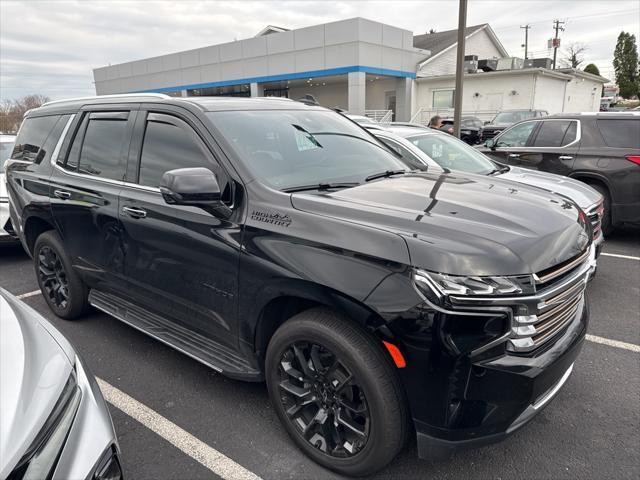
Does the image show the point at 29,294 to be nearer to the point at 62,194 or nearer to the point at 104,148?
the point at 62,194

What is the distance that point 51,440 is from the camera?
5.02 feet

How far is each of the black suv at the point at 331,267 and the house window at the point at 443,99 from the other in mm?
27018

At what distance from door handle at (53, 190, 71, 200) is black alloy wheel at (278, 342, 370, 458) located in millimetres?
2489

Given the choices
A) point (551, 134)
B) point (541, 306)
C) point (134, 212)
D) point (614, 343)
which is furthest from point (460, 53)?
point (541, 306)

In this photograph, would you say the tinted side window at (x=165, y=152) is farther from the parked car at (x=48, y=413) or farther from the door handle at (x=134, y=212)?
the parked car at (x=48, y=413)

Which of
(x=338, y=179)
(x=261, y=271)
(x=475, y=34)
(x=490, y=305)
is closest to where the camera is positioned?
(x=490, y=305)

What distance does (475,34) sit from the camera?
3444 cm

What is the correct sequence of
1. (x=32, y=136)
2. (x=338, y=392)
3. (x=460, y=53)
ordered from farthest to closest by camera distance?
1. (x=460, y=53)
2. (x=32, y=136)
3. (x=338, y=392)

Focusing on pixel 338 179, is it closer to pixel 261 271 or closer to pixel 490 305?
pixel 261 271

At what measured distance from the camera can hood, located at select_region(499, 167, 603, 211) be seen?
15.2ft

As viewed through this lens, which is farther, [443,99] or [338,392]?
[443,99]

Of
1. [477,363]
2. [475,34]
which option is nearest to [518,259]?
[477,363]

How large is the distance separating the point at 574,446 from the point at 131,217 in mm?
3066

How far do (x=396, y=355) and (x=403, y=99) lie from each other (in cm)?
2975
